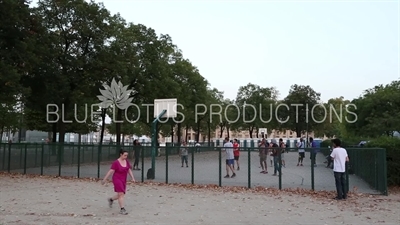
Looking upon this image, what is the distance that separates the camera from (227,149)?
18.4 meters

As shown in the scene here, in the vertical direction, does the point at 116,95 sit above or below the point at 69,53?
below

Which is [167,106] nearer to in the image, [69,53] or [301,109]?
[69,53]

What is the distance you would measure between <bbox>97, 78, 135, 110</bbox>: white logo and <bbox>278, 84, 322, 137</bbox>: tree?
153ft

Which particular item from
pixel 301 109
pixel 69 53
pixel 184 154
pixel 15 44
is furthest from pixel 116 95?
pixel 301 109

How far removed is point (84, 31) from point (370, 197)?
23.1 meters

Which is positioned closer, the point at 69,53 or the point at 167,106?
the point at 167,106

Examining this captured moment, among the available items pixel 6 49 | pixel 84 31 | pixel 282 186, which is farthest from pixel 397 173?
pixel 84 31

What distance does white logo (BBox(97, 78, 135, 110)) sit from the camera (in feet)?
114

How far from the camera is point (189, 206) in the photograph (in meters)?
12.2

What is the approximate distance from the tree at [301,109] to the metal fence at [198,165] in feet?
190

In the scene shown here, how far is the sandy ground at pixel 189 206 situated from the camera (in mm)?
10094

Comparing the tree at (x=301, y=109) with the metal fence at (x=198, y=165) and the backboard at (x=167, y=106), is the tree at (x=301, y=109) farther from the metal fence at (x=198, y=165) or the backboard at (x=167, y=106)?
the backboard at (x=167, y=106)

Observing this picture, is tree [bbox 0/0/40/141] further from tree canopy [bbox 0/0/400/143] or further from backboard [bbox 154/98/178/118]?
backboard [bbox 154/98/178/118]

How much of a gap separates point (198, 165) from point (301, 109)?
211 ft
